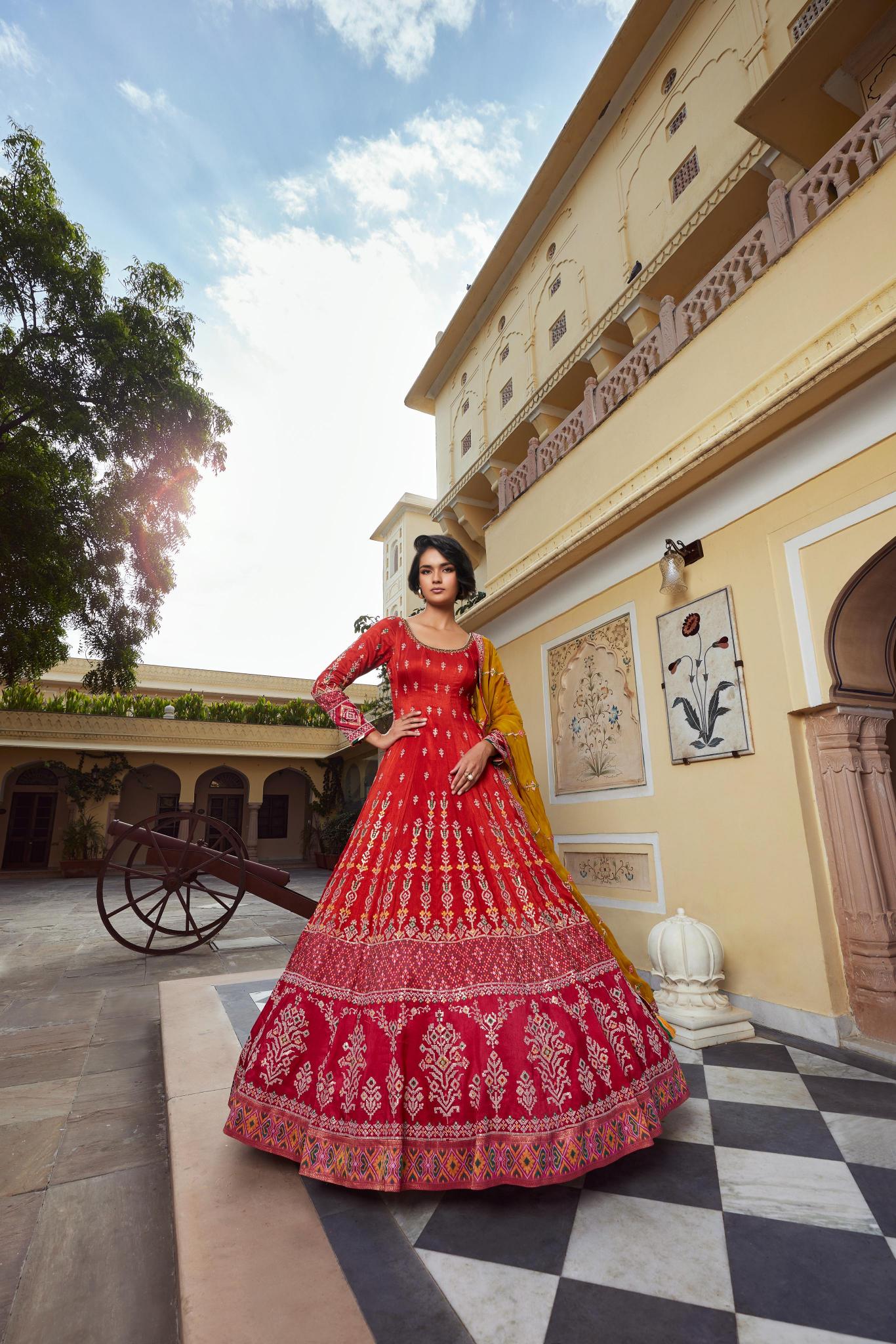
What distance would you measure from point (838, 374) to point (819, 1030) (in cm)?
258

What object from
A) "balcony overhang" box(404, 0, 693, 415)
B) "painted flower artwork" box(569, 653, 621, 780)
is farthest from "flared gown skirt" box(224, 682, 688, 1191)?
"balcony overhang" box(404, 0, 693, 415)

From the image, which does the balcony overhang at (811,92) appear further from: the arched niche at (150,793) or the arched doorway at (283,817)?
the arched niche at (150,793)

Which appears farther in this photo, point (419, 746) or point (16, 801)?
point (16, 801)

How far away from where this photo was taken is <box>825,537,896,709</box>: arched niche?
2680mm

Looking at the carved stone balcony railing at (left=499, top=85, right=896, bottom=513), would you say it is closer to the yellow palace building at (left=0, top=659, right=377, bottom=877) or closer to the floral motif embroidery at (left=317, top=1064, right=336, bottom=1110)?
the floral motif embroidery at (left=317, top=1064, right=336, bottom=1110)

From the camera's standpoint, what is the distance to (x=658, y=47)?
5328 millimetres

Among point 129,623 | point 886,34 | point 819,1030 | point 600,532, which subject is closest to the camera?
point 819,1030

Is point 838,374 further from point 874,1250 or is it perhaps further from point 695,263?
point 695,263

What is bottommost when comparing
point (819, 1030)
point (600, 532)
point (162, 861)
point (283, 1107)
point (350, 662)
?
point (819, 1030)

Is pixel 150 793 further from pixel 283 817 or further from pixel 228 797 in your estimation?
pixel 283 817

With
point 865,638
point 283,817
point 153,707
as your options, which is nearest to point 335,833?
point 283,817

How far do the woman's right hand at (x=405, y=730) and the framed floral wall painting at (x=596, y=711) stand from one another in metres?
2.11

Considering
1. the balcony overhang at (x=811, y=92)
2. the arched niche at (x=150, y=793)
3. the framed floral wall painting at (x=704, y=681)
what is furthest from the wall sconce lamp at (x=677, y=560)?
the arched niche at (x=150, y=793)

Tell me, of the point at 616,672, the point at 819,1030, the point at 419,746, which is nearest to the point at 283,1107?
the point at 419,746
